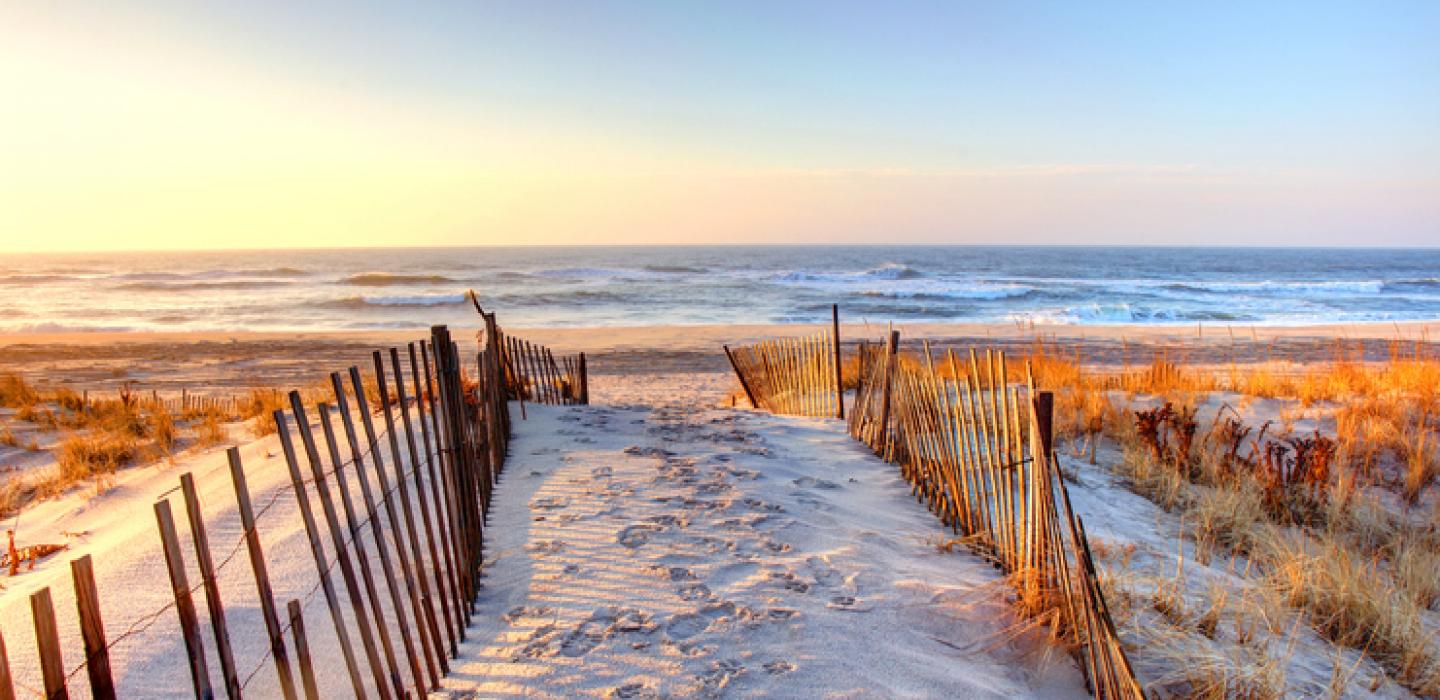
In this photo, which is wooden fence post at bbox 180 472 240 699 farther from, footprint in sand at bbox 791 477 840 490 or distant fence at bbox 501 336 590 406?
distant fence at bbox 501 336 590 406

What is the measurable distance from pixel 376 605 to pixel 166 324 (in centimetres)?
2757

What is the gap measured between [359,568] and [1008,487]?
10.5 feet

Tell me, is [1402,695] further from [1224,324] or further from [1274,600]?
[1224,324]

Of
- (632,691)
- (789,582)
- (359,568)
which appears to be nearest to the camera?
(632,691)

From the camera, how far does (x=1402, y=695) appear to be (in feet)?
10.8

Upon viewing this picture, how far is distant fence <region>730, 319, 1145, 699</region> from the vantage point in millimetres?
2865

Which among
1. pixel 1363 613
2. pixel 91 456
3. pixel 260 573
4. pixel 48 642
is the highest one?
pixel 48 642

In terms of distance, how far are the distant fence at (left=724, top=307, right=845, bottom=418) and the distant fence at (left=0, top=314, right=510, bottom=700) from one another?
3509 millimetres

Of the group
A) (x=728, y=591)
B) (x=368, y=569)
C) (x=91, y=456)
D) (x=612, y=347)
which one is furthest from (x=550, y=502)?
(x=612, y=347)

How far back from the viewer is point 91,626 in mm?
1351

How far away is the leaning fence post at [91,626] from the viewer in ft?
4.36

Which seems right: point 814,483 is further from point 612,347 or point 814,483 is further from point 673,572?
point 612,347

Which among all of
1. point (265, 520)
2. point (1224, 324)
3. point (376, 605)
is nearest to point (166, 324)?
point (265, 520)

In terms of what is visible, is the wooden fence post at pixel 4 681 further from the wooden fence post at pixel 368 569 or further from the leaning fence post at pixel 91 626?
the wooden fence post at pixel 368 569
